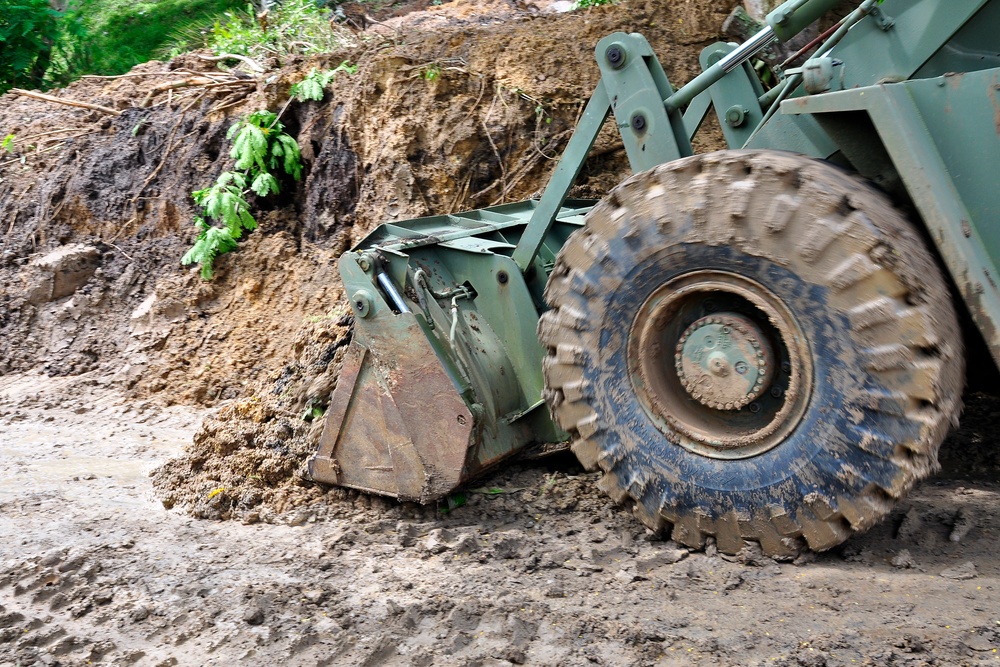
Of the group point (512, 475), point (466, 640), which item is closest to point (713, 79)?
point (512, 475)

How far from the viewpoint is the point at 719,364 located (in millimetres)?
3111

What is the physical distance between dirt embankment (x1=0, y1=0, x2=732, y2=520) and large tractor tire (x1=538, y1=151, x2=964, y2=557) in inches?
83.7

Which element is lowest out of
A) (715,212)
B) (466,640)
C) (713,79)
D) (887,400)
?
(466,640)

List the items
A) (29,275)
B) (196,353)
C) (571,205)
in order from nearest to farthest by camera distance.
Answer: (571,205) < (196,353) < (29,275)

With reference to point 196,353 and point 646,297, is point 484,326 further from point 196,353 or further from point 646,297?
point 196,353

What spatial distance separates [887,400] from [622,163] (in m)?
3.63

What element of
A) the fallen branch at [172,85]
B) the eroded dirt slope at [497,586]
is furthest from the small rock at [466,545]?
the fallen branch at [172,85]

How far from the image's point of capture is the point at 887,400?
107 inches

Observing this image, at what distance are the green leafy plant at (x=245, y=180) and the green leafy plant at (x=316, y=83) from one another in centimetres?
28

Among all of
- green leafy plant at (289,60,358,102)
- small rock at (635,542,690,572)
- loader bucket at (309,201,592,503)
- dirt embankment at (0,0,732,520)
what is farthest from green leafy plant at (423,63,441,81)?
small rock at (635,542,690,572)

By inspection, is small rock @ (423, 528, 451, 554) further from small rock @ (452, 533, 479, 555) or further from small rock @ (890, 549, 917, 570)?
small rock @ (890, 549, 917, 570)

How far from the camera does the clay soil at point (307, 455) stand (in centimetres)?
282

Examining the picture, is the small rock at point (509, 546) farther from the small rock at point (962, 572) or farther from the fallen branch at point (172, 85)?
the fallen branch at point (172, 85)

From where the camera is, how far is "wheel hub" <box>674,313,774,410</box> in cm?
307
